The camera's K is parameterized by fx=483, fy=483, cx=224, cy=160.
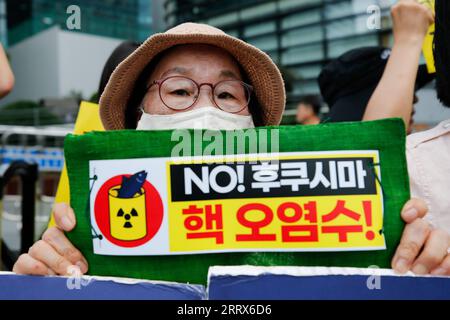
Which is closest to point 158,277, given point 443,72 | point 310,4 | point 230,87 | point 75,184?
point 75,184

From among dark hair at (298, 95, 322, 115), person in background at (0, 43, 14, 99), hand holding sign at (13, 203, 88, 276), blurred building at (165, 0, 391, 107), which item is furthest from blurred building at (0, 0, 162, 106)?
hand holding sign at (13, 203, 88, 276)

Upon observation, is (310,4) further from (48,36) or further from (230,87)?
(230,87)

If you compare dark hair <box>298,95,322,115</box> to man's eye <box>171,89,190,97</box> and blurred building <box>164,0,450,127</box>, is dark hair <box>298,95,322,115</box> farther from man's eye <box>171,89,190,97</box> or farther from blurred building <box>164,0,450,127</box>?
blurred building <box>164,0,450,127</box>

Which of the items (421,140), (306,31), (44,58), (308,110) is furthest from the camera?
(44,58)

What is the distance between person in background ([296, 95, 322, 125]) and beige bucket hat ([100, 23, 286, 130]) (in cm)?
280

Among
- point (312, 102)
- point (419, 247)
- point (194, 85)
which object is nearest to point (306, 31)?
point (312, 102)

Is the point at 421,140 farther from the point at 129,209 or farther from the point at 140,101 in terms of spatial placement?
the point at 140,101

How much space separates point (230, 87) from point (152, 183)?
628mm

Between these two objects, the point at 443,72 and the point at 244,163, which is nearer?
the point at 244,163

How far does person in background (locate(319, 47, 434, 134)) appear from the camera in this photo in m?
Result: 1.92

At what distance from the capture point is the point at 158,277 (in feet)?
2.75

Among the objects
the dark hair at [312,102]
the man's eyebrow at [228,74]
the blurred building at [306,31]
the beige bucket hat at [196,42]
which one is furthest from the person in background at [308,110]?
the blurred building at [306,31]

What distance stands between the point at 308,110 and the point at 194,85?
3.14 metres

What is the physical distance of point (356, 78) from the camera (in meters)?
1.96
